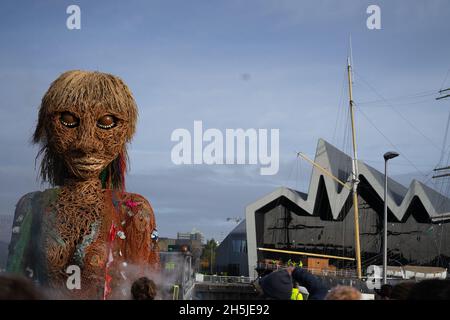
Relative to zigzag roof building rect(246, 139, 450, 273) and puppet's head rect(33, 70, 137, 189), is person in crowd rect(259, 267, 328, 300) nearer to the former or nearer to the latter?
puppet's head rect(33, 70, 137, 189)

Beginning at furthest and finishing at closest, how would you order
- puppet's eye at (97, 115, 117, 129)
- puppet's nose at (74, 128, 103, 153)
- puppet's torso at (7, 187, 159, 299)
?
puppet's eye at (97, 115, 117, 129) < puppet's nose at (74, 128, 103, 153) < puppet's torso at (7, 187, 159, 299)

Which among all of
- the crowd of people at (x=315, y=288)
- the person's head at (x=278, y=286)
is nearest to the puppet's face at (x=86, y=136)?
the crowd of people at (x=315, y=288)

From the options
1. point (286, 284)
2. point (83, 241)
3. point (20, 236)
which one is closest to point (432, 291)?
point (286, 284)

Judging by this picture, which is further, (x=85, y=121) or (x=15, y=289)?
(x=85, y=121)

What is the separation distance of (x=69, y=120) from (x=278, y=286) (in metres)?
6.96

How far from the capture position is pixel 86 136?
430 inches

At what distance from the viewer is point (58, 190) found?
11281 millimetres

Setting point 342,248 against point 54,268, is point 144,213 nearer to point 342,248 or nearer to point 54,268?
point 54,268

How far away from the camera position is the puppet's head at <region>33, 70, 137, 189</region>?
430 inches

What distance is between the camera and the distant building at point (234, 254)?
→ 6556cm

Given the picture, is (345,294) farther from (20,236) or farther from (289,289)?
(20,236)

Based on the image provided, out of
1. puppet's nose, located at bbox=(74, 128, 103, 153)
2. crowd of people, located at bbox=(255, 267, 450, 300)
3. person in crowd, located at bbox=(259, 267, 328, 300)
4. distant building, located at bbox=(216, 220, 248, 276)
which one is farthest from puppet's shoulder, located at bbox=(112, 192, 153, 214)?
distant building, located at bbox=(216, 220, 248, 276)

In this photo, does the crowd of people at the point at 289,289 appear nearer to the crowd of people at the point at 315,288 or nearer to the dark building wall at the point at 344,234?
the crowd of people at the point at 315,288
